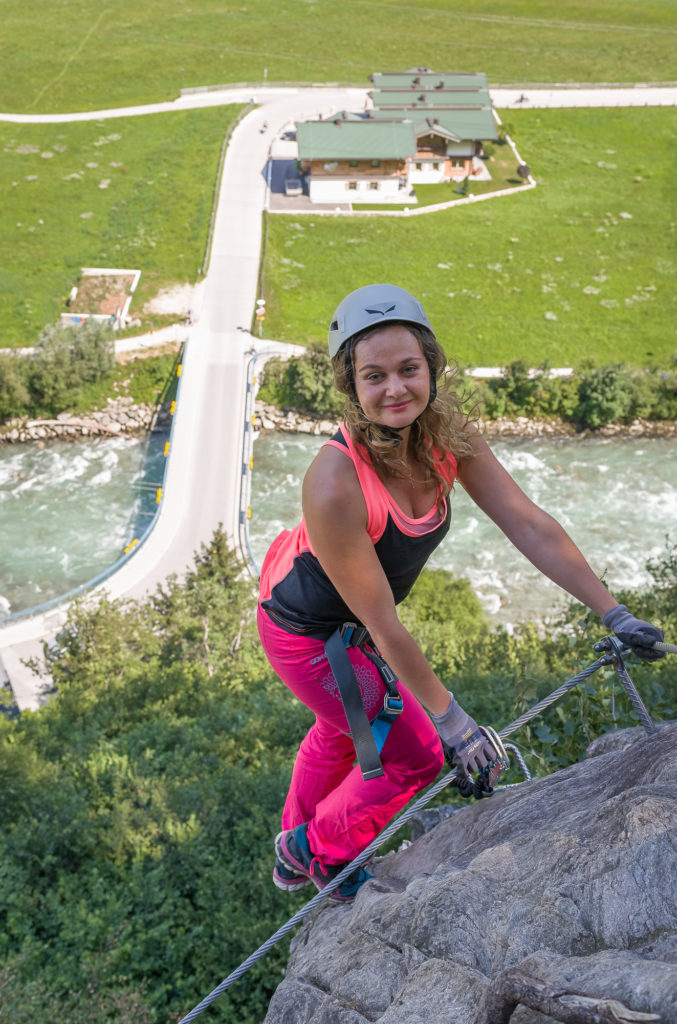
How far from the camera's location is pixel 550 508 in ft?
114

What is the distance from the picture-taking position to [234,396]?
39.7 meters

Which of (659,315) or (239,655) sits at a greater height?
(659,315)

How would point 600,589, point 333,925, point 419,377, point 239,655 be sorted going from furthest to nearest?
1. point 239,655
2. point 333,925
3. point 600,589
4. point 419,377

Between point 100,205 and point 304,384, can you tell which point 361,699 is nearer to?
point 304,384

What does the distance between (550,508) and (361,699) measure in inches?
1212

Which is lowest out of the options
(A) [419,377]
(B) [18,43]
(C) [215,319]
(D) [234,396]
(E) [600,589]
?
(D) [234,396]

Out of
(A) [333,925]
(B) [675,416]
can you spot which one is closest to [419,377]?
(A) [333,925]

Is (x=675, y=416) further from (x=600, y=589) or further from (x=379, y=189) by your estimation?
(x=600, y=589)

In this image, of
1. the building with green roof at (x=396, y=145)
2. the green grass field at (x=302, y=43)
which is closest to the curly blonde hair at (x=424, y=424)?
the building with green roof at (x=396, y=145)

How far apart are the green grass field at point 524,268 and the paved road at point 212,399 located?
2.09 m

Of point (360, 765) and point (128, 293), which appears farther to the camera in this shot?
point (128, 293)

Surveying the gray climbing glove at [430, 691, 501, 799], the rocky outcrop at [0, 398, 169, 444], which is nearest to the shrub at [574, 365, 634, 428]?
the rocky outcrop at [0, 398, 169, 444]

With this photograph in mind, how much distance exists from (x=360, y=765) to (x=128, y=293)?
44.8 m

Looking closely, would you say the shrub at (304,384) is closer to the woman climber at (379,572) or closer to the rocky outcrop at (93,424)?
the rocky outcrop at (93,424)
